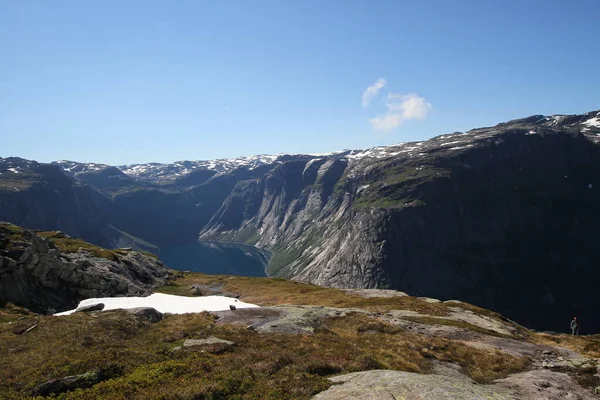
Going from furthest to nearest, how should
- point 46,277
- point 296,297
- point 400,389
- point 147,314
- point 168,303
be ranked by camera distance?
1. point 296,297
2. point 46,277
3. point 168,303
4. point 147,314
5. point 400,389

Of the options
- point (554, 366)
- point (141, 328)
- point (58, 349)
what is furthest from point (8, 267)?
point (554, 366)

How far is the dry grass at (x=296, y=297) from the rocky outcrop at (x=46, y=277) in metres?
11.9

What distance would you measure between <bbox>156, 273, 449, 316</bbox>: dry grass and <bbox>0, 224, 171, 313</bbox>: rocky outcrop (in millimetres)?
11888

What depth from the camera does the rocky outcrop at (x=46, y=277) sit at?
43281mm

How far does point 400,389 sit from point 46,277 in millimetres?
48992

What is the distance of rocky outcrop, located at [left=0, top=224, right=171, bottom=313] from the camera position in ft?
142

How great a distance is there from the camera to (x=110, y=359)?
19500 mm

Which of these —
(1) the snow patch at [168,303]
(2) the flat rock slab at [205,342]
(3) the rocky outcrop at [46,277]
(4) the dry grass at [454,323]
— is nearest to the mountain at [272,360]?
(2) the flat rock slab at [205,342]

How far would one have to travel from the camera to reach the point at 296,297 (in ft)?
229

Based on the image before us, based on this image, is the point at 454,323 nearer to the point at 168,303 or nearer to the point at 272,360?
the point at 272,360

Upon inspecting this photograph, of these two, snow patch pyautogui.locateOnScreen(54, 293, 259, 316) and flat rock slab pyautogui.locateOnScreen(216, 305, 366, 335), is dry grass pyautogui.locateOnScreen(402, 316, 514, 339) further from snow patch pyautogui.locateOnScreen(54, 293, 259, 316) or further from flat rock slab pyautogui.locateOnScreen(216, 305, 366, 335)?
Answer: snow patch pyautogui.locateOnScreen(54, 293, 259, 316)

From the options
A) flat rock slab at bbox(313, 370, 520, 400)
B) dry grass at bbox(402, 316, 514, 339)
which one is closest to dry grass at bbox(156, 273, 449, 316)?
dry grass at bbox(402, 316, 514, 339)

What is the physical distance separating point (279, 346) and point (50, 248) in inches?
1763

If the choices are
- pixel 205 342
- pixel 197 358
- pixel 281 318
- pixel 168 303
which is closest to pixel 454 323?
pixel 281 318
